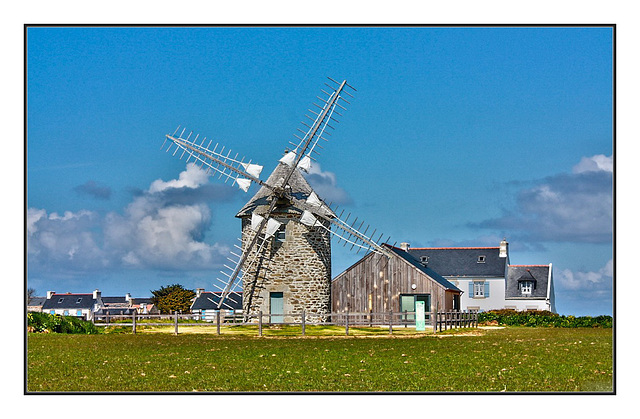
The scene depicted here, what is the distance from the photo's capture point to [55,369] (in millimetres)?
15125

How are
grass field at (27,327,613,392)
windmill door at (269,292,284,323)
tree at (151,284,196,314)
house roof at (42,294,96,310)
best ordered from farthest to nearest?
1. house roof at (42,294,96,310)
2. tree at (151,284,196,314)
3. windmill door at (269,292,284,323)
4. grass field at (27,327,613,392)

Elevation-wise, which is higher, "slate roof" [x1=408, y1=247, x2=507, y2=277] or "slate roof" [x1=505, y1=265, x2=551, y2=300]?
"slate roof" [x1=408, y1=247, x2=507, y2=277]

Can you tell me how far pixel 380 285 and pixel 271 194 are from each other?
22.7 feet

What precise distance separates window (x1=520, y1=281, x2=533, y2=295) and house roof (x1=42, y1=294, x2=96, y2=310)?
45.0 metres

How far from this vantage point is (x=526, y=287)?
191 ft

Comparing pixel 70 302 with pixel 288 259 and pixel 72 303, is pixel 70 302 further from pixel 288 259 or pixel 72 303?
pixel 288 259

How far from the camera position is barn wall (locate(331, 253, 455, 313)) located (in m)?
35.5

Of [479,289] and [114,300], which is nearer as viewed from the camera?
[479,289]

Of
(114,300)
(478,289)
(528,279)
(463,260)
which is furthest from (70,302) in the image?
(528,279)

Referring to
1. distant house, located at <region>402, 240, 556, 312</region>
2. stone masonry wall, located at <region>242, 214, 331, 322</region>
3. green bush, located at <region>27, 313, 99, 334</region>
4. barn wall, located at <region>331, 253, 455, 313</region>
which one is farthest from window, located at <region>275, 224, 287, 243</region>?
distant house, located at <region>402, 240, 556, 312</region>

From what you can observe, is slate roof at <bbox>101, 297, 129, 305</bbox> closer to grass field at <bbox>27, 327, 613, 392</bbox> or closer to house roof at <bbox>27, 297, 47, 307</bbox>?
house roof at <bbox>27, 297, 47, 307</bbox>

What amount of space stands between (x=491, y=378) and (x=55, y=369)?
26.0 feet

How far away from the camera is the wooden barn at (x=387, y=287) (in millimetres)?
35531
